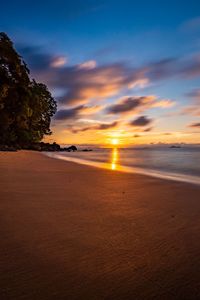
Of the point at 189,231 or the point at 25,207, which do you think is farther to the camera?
the point at 25,207

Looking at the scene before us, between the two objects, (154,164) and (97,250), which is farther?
(154,164)

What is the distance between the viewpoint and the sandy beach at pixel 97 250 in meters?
2.40

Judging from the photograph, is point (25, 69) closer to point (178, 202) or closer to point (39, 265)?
point (178, 202)

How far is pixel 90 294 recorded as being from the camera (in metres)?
2.31

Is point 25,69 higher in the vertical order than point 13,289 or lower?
higher

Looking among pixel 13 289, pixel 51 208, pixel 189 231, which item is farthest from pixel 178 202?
pixel 13 289

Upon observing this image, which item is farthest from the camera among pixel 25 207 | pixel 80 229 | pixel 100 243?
pixel 25 207

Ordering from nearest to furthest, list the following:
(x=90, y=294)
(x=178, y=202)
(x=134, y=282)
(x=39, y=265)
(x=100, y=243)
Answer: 1. (x=90, y=294)
2. (x=134, y=282)
3. (x=39, y=265)
4. (x=100, y=243)
5. (x=178, y=202)

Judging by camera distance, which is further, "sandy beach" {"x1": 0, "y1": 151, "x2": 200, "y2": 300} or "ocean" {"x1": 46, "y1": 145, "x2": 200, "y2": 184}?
"ocean" {"x1": 46, "y1": 145, "x2": 200, "y2": 184}

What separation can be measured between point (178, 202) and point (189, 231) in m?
2.21

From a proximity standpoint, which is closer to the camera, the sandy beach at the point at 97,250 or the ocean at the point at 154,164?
the sandy beach at the point at 97,250

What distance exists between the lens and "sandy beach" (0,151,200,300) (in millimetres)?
2402

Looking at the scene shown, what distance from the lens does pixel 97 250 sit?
10.6 feet

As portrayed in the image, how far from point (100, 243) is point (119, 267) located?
676mm
